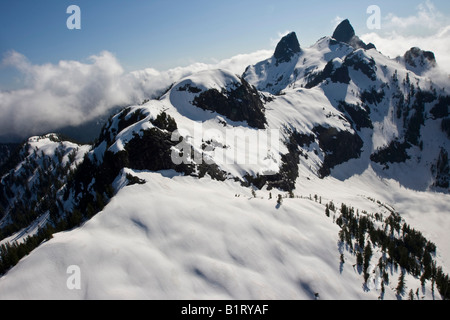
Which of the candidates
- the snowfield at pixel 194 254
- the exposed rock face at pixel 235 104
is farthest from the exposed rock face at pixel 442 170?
the snowfield at pixel 194 254

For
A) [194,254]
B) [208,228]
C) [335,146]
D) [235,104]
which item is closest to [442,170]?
[335,146]

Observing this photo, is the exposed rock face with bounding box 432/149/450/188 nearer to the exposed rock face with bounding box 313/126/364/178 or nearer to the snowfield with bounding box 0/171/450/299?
the exposed rock face with bounding box 313/126/364/178

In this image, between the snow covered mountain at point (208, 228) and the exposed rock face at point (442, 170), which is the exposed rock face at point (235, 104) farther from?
the exposed rock face at point (442, 170)

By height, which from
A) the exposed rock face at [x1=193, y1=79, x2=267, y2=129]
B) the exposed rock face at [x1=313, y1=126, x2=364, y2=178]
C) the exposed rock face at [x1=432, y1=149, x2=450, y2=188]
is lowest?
the exposed rock face at [x1=432, y1=149, x2=450, y2=188]

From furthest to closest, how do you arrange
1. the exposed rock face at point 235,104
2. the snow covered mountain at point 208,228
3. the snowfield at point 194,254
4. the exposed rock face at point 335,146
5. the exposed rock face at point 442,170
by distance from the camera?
the exposed rock face at point 442,170, the exposed rock face at point 335,146, the exposed rock face at point 235,104, the snow covered mountain at point 208,228, the snowfield at point 194,254

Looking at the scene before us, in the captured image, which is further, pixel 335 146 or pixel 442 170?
pixel 442 170

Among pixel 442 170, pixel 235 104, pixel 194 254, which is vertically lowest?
pixel 442 170

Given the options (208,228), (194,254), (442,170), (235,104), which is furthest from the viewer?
(442,170)

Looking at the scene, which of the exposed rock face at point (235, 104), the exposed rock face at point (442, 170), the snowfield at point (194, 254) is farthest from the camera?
the exposed rock face at point (442, 170)

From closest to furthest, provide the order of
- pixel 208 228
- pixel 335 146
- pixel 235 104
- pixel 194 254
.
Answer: pixel 194 254, pixel 208 228, pixel 235 104, pixel 335 146

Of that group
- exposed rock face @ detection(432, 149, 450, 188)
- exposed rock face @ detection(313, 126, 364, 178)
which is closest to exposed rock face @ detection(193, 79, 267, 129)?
exposed rock face @ detection(313, 126, 364, 178)

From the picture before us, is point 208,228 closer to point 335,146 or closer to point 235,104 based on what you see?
point 235,104
